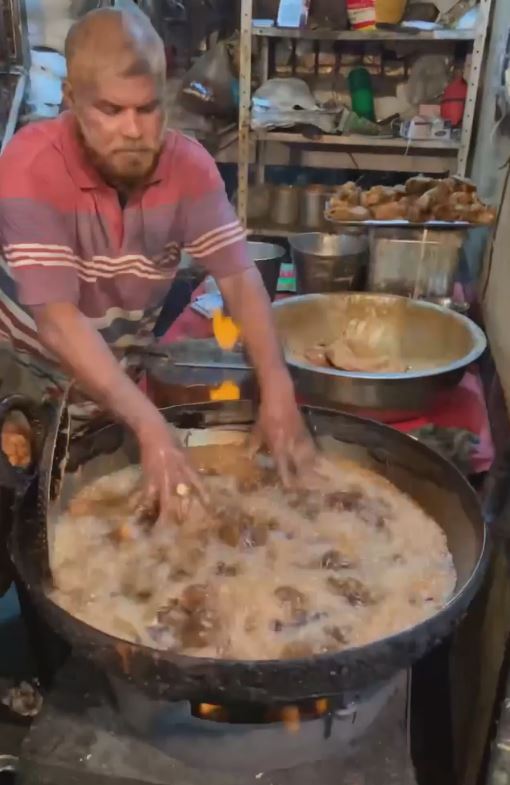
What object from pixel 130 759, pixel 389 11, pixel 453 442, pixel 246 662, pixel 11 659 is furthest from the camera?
pixel 389 11

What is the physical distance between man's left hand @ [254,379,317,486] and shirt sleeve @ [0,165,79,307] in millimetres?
331

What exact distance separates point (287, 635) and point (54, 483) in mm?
335

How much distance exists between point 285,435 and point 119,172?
473mm

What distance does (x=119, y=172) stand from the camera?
1.15m

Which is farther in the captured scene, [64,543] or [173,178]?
[173,178]

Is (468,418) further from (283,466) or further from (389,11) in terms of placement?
(389,11)

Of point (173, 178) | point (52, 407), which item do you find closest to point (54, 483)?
point (52, 407)

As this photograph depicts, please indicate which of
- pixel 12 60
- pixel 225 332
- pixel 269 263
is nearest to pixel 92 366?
pixel 225 332

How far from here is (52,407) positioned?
909 mm

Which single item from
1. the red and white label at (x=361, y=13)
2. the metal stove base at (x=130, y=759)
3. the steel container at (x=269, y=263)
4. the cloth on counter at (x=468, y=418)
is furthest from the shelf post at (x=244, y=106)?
the metal stove base at (x=130, y=759)

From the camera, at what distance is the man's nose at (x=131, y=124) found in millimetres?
1063

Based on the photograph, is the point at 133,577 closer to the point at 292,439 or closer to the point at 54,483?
the point at 54,483

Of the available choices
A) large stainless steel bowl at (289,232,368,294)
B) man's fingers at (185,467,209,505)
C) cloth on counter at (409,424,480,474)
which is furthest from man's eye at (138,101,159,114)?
large stainless steel bowl at (289,232,368,294)

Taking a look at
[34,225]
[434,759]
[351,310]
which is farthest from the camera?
[351,310]
